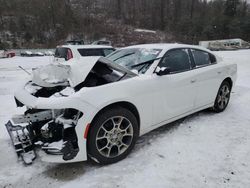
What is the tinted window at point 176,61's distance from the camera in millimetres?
3436

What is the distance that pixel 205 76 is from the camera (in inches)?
154

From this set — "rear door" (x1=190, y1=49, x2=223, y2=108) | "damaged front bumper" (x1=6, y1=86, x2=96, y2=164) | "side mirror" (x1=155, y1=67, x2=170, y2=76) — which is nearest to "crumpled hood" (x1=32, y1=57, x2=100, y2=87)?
"damaged front bumper" (x1=6, y1=86, x2=96, y2=164)

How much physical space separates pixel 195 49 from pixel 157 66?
4.06 ft

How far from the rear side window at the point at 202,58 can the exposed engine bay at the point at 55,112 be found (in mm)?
1565

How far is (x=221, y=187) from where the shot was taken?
2297 millimetres

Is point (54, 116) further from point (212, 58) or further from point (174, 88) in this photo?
point (212, 58)

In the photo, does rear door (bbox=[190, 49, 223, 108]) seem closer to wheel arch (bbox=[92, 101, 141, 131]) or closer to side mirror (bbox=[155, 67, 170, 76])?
side mirror (bbox=[155, 67, 170, 76])

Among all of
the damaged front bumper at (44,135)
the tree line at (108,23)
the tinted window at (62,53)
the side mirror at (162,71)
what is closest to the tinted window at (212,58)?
the side mirror at (162,71)

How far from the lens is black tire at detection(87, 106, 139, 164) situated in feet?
8.29

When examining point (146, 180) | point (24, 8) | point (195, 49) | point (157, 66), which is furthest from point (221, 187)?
point (24, 8)

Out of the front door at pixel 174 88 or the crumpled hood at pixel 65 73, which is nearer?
the crumpled hood at pixel 65 73

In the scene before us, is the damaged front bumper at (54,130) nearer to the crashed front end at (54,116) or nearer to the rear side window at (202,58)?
the crashed front end at (54,116)

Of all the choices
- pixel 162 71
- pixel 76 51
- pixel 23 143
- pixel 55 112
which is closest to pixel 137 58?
pixel 162 71

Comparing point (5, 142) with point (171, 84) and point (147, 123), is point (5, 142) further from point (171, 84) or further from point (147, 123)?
point (171, 84)
